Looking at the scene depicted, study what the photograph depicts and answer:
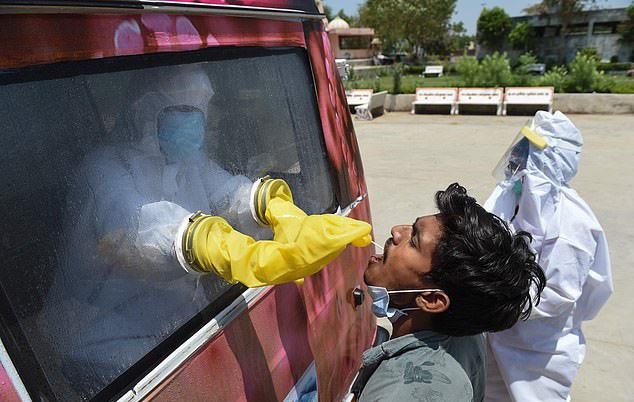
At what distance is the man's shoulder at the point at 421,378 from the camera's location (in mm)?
1254

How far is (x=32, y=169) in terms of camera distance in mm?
1025

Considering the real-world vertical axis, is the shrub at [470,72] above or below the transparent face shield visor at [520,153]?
below

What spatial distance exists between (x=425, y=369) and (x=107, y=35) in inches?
45.0

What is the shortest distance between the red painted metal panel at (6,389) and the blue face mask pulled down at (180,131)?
0.64 metres

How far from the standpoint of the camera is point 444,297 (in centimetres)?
143

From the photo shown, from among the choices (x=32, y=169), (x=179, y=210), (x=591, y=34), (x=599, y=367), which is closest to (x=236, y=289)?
(x=179, y=210)

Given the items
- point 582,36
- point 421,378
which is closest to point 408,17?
point 582,36

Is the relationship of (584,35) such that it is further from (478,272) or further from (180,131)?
(180,131)

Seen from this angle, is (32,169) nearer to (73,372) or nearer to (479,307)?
(73,372)

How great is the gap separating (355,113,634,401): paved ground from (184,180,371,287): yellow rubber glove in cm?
271

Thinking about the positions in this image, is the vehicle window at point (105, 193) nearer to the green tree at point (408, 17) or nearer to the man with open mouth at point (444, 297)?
the man with open mouth at point (444, 297)

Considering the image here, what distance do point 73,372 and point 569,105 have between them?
14.2 m

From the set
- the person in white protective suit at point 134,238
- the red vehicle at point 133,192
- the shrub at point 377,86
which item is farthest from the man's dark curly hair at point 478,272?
the shrub at point 377,86

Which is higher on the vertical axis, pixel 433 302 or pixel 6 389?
pixel 6 389
